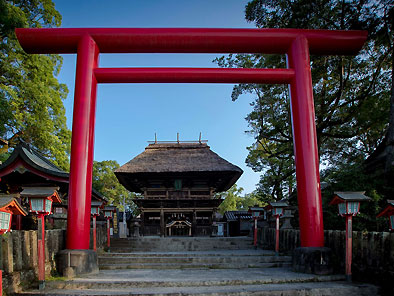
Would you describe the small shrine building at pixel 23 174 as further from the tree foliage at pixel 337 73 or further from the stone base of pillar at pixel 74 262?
the tree foliage at pixel 337 73

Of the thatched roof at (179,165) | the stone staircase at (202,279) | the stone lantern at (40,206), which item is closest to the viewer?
the stone staircase at (202,279)

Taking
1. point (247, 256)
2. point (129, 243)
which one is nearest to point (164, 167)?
point (129, 243)

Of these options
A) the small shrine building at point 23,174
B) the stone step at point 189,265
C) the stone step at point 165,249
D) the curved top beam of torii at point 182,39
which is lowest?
the stone step at point 165,249

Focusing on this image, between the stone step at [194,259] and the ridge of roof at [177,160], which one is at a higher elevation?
the ridge of roof at [177,160]

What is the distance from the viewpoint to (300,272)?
698 centimetres

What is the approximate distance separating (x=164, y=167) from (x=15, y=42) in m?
9.11

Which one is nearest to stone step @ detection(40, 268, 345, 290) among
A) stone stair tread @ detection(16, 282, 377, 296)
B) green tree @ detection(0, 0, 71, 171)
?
stone stair tread @ detection(16, 282, 377, 296)

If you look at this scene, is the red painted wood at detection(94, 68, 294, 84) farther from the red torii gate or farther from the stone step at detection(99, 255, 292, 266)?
the stone step at detection(99, 255, 292, 266)

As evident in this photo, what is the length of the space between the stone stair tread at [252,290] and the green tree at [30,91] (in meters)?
10.1

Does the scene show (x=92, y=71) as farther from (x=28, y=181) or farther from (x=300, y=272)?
(x=300, y=272)

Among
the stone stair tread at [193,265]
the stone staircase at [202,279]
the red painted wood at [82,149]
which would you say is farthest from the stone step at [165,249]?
the red painted wood at [82,149]

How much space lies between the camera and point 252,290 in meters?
5.32

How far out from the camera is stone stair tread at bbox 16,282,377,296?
17.1ft

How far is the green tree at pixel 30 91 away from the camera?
45.1ft
